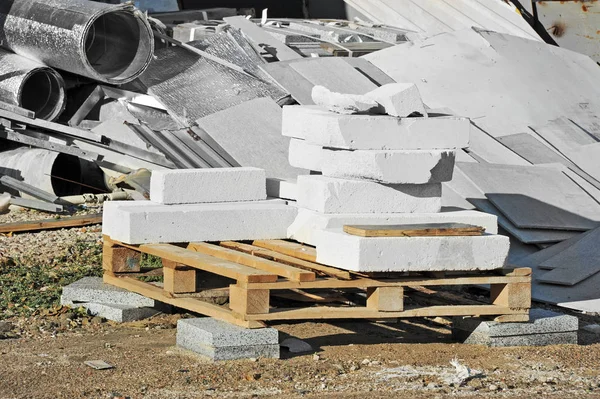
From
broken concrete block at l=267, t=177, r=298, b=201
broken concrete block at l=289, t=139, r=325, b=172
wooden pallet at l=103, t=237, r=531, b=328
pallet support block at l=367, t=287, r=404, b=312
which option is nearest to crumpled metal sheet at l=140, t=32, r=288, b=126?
broken concrete block at l=267, t=177, r=298, b=201

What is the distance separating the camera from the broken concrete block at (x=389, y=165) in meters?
6.10

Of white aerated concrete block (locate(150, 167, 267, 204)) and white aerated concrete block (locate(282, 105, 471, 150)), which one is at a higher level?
A: white aerated concrete block (locate(282, 105, 471, 150))

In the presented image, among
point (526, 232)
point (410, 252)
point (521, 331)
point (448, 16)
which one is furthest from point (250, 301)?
point (448, 16)

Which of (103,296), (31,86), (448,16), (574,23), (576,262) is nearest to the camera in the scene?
(103,296)

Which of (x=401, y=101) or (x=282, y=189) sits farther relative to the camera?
(x=282, y=189)

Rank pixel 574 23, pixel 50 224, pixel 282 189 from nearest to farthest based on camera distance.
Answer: pixel 282 189 → pixel 50 224 → pixel 574 23

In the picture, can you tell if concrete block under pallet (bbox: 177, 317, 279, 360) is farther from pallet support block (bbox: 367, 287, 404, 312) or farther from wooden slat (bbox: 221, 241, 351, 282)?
pallet support block (bbox: 367, 287, 404, 312)

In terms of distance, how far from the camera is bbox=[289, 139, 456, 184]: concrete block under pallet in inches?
240

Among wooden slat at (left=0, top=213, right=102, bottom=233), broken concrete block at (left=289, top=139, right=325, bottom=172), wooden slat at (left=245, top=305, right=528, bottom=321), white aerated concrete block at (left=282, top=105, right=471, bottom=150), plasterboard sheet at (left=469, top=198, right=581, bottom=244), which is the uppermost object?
white aerated concrete block at (left=282, top=105, right=471, bottom=150)

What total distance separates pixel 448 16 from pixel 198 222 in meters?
8.35

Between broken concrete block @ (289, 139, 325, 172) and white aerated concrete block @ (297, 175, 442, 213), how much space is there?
109mm

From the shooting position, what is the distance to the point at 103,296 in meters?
6.73

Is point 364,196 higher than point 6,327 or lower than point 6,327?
higher

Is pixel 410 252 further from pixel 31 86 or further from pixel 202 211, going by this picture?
pixel 31 86
